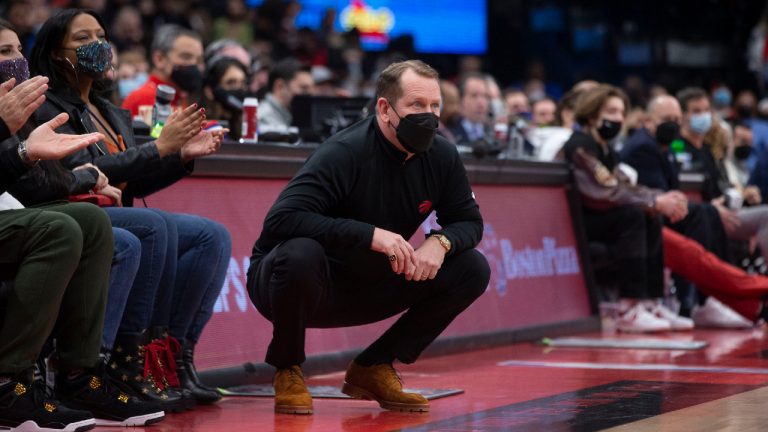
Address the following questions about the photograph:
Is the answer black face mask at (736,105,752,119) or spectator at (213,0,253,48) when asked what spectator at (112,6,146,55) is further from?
black face mask at (736,105,752,119)

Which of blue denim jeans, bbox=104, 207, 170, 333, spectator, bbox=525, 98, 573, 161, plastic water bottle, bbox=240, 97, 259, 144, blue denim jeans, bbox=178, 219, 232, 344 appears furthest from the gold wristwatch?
spectator, bbox=525, 98, 573, 161

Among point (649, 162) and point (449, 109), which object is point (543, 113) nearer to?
point (449, 109)

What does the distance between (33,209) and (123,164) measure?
61cm

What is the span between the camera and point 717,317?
925 centimetres

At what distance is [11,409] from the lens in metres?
4.36

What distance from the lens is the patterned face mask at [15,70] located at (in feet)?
15.9

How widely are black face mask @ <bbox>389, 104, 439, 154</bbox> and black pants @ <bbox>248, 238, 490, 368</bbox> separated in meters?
0.45

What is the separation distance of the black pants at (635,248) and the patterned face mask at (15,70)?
483cm

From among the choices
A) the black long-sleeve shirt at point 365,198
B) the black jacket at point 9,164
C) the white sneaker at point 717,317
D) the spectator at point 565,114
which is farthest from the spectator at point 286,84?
the black jacket at point 9,164

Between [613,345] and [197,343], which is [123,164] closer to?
[197,343]

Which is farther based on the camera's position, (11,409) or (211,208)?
(211,208)

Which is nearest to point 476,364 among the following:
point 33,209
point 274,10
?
point 33,209

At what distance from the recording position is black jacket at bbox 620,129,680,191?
9352 mm

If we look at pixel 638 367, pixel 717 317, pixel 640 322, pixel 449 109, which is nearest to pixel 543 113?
pixel 449 109
